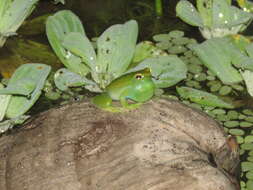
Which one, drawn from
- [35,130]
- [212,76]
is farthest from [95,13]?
[35,130]

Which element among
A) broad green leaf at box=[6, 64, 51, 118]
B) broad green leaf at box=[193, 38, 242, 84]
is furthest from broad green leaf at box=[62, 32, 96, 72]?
broad green leaf at box=[193, 38, 242, 84]

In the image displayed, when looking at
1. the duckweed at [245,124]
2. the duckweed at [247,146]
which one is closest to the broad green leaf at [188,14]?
the duckweed at [245,124]

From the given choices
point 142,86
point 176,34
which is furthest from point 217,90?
point 142,86

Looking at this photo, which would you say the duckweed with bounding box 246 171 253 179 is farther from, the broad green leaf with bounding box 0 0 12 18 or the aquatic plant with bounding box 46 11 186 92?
the broad green leaf with bounding box 0 0 12 18

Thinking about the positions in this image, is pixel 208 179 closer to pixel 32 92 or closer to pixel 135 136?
pixel 135 136

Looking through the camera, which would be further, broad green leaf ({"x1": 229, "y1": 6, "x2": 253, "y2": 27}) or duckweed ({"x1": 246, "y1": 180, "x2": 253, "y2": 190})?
broad green leaf ({"x1": 229, "y1": 6, "x2": 253, "y2": 27})

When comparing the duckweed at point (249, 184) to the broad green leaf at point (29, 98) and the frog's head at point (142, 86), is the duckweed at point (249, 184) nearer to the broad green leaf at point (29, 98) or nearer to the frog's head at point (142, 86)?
the frog's head at point (142, 86)

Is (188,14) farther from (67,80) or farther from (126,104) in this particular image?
(126,104)
